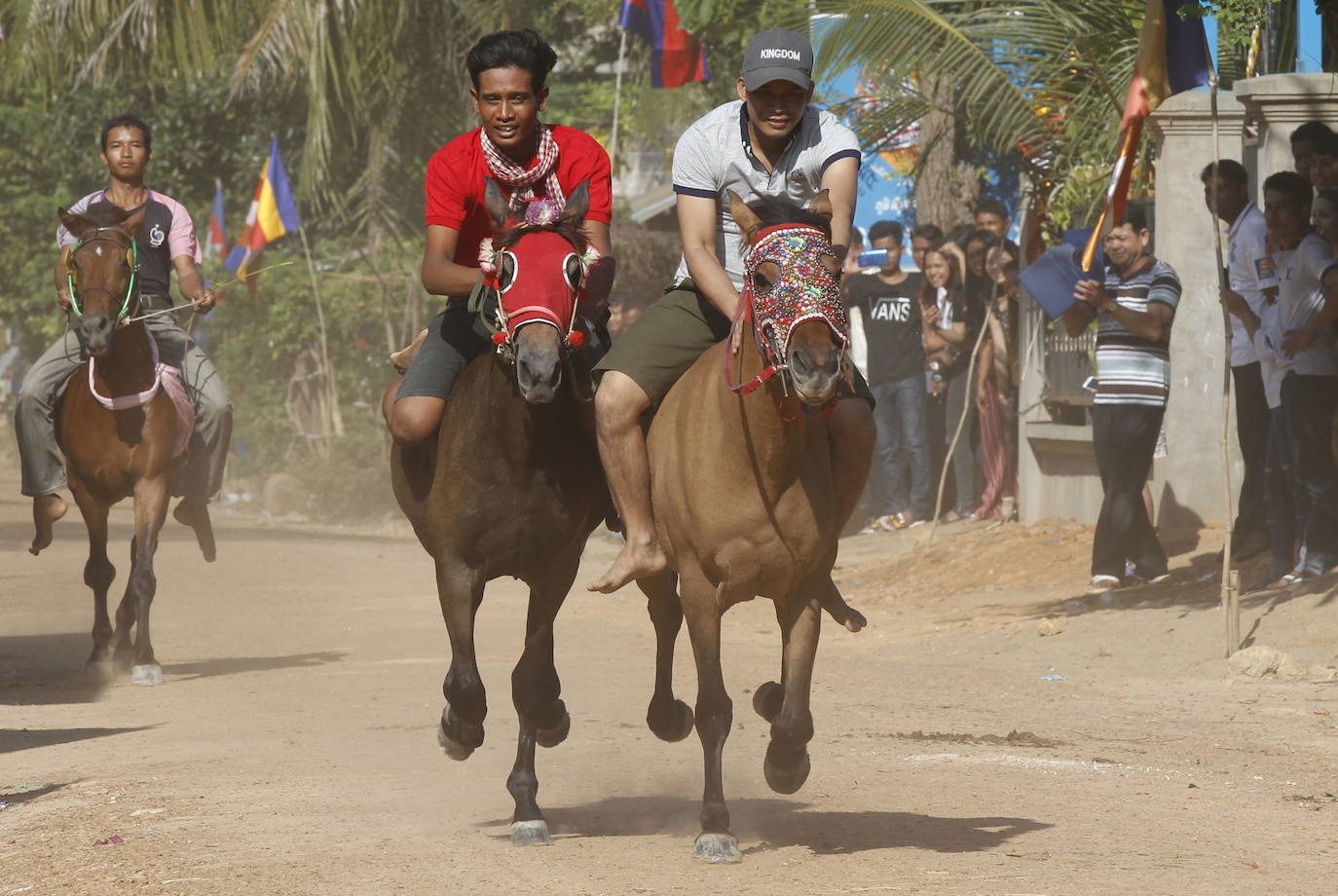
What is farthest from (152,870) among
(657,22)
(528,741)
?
(657,22)

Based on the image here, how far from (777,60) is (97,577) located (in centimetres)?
679

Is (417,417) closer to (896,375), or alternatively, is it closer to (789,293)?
(789,293)

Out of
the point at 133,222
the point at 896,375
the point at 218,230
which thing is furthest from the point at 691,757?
the point at 218,230

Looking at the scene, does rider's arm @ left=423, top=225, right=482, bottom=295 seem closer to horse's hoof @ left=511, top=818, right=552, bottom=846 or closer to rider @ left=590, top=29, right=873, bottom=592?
rider @ left=590, top=29, right=873, bottom=592

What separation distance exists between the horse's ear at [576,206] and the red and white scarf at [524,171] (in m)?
0.20

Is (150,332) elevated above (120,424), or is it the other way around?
(150,332)

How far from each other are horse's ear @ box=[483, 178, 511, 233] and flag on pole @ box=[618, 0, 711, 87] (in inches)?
653

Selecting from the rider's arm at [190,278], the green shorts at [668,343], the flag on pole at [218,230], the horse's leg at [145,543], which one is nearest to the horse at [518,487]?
the green shorts at [668,343]

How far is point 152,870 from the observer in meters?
5.97

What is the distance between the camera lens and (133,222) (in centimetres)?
1114

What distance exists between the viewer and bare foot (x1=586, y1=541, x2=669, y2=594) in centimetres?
651

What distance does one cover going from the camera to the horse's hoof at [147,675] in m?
11.0

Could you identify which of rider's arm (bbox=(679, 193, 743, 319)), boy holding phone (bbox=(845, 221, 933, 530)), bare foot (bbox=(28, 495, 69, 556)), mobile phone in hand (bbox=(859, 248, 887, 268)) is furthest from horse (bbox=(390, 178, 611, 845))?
mobile phone in hand (bbox=(859, 248, 887, 268))

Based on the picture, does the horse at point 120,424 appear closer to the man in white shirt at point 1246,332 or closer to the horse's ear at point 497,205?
the horse's ear at point 497,205
